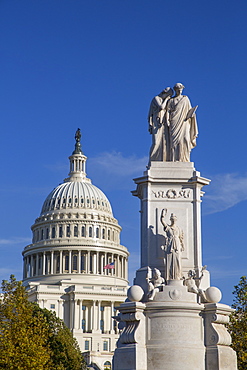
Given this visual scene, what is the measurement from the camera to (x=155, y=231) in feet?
82.6

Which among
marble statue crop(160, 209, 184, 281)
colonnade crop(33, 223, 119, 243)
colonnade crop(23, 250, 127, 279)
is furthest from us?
colonnade crop(33, 223, 119, 243)

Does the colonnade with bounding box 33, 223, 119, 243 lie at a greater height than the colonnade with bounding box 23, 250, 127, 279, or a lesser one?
greater

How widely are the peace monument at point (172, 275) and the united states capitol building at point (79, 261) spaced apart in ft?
378

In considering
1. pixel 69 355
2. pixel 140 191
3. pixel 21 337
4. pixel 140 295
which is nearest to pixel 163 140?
pixel 140 191

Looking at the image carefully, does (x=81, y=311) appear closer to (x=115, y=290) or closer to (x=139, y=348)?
(x=115, y=290)

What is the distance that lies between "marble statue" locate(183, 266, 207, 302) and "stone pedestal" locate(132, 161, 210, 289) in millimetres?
216

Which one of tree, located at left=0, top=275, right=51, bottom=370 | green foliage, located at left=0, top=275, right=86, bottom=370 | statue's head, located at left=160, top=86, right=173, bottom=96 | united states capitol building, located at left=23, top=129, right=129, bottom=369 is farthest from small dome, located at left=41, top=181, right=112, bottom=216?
statue's head, located at left=160, top=86, right=173, bottom=96

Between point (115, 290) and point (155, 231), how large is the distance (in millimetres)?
125861

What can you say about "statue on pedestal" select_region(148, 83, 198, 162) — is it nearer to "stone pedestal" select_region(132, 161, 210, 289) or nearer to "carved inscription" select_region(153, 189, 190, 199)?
"stone pedestal" select_region(132, 161, 210, 289)

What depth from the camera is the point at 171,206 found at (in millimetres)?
25469

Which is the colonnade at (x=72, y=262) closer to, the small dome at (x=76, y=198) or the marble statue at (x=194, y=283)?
the small dome at (x=76, y=198)

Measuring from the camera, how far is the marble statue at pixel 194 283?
2403 cm

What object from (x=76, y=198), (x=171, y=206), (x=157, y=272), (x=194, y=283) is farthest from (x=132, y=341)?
(x=76, y=198)

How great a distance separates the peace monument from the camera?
23219 millimetres
